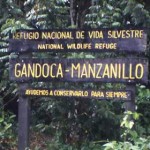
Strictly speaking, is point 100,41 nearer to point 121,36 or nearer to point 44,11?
point 121,36

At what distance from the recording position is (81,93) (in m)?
6.71

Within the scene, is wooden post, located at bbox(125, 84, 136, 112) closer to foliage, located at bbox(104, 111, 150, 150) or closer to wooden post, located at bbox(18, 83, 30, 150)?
foliage, located at bbox(104, 111, 150, 150)

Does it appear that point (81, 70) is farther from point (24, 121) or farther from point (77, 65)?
point (24, 121)

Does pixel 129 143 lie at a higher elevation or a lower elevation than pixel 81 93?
lower

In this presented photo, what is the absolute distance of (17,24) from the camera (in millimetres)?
7859

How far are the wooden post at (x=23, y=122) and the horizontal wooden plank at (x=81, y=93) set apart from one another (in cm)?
13

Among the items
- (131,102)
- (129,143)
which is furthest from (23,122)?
(129,143)

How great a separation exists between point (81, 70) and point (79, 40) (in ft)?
1.55

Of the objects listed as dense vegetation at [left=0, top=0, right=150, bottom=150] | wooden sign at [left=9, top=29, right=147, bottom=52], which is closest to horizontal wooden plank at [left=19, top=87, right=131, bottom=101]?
dense vegetation at [left=0, top=0, right=150, bottom=150]

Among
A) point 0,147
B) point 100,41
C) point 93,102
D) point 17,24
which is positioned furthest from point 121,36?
point 0,147

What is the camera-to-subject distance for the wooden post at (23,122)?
7.09 m

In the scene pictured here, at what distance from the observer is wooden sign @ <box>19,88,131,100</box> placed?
255 inches

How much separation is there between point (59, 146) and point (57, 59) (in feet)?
5.34

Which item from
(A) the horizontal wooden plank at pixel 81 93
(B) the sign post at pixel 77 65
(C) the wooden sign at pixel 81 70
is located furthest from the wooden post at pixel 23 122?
(C) the wooden sign at pixel 81 70
